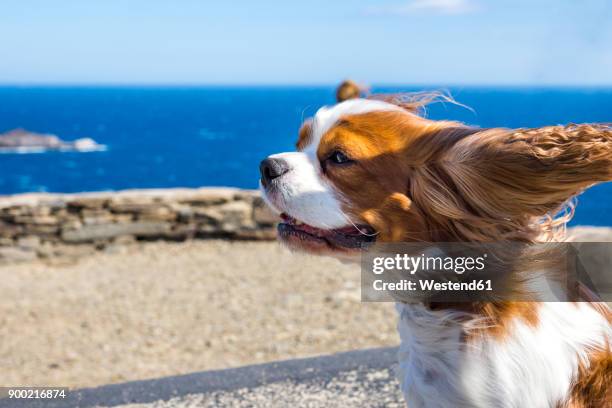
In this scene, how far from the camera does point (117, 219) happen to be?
1073cm

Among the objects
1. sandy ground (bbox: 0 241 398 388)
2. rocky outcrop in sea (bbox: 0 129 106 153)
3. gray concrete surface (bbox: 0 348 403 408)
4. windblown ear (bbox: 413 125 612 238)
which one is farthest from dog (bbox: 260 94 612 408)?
rocky outcrop in sea (bbox: 0 129 106 153)

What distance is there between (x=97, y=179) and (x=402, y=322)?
54.3 meters

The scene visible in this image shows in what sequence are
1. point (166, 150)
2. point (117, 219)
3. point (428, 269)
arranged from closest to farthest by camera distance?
point (428, 269), point (117, 219), point (166, 150)

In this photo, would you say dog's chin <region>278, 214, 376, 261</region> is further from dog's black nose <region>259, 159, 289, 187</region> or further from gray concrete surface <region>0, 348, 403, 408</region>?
gray concrete surface <region>0, 348, 403, 408</region>

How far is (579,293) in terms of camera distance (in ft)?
8.54

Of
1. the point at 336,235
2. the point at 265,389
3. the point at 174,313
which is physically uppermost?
the point at 336,235

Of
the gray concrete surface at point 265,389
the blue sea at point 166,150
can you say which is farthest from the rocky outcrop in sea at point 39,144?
the gray concrete surface at point 265,389

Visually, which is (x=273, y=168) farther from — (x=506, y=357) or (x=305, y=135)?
(x=506, y=357)

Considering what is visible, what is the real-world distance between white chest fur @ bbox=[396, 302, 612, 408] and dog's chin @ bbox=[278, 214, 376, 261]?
0.29 metres

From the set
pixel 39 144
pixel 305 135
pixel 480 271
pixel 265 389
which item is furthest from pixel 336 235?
pixel 39 144

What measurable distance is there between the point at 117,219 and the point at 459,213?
28.6 ft

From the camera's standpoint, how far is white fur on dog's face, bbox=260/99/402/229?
2.64 m

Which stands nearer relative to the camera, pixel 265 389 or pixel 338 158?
pixel 338 158

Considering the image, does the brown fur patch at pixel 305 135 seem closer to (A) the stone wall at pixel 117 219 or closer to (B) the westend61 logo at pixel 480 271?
(B) the westend61 logo at pixel 480 271
